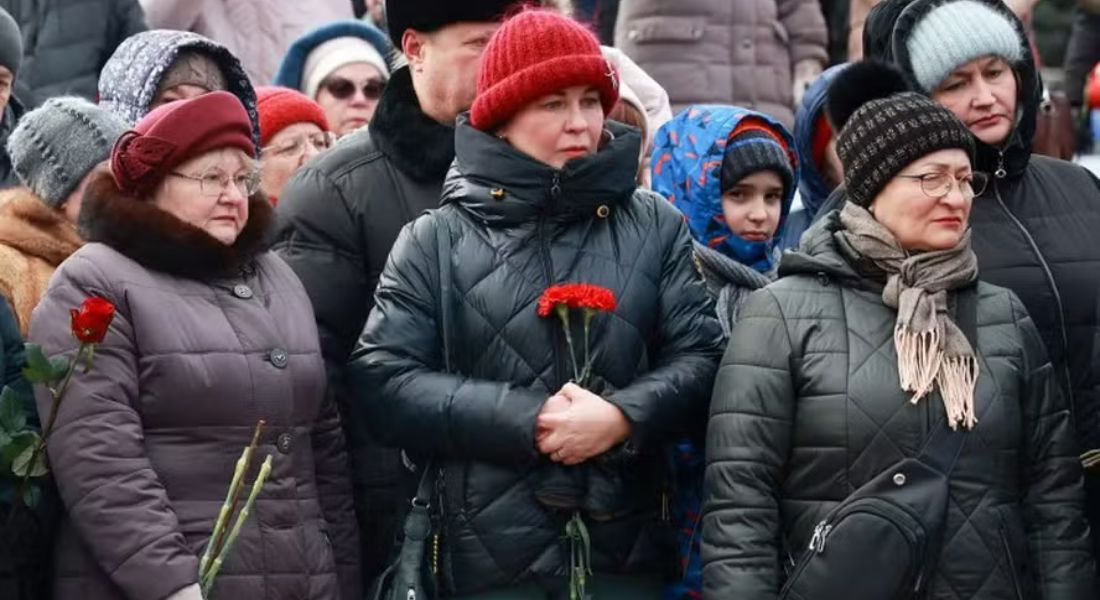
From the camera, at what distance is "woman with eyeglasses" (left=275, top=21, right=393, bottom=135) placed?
8953mm

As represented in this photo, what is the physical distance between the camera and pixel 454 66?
20.7ft

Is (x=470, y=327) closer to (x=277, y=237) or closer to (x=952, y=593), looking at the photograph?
(x=277, y=237)

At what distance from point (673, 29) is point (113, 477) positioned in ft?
16.9

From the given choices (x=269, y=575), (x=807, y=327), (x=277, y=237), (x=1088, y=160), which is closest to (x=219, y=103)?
(x=277, y=237)

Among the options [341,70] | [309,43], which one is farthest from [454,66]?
[309,43]

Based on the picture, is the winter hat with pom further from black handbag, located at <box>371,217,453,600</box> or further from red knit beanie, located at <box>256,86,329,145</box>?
red knit beanie, located at <box>256,86,329,145</box>

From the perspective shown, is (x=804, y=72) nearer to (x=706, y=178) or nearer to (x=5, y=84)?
(x=706, y=178)

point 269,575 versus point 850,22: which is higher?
point 269,575

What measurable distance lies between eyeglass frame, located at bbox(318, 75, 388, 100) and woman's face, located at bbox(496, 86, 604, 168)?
10.3ft

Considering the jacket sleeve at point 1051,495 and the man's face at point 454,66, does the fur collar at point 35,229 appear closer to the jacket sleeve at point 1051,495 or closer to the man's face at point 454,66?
the man's face at point 454,66

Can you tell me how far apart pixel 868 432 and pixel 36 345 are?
6.25 feet

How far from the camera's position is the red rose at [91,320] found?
5.09m

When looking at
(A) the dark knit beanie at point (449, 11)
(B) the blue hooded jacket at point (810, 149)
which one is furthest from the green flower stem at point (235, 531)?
(B) the blue hooded jacket at point (810, 149)

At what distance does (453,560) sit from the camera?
5.64 m
